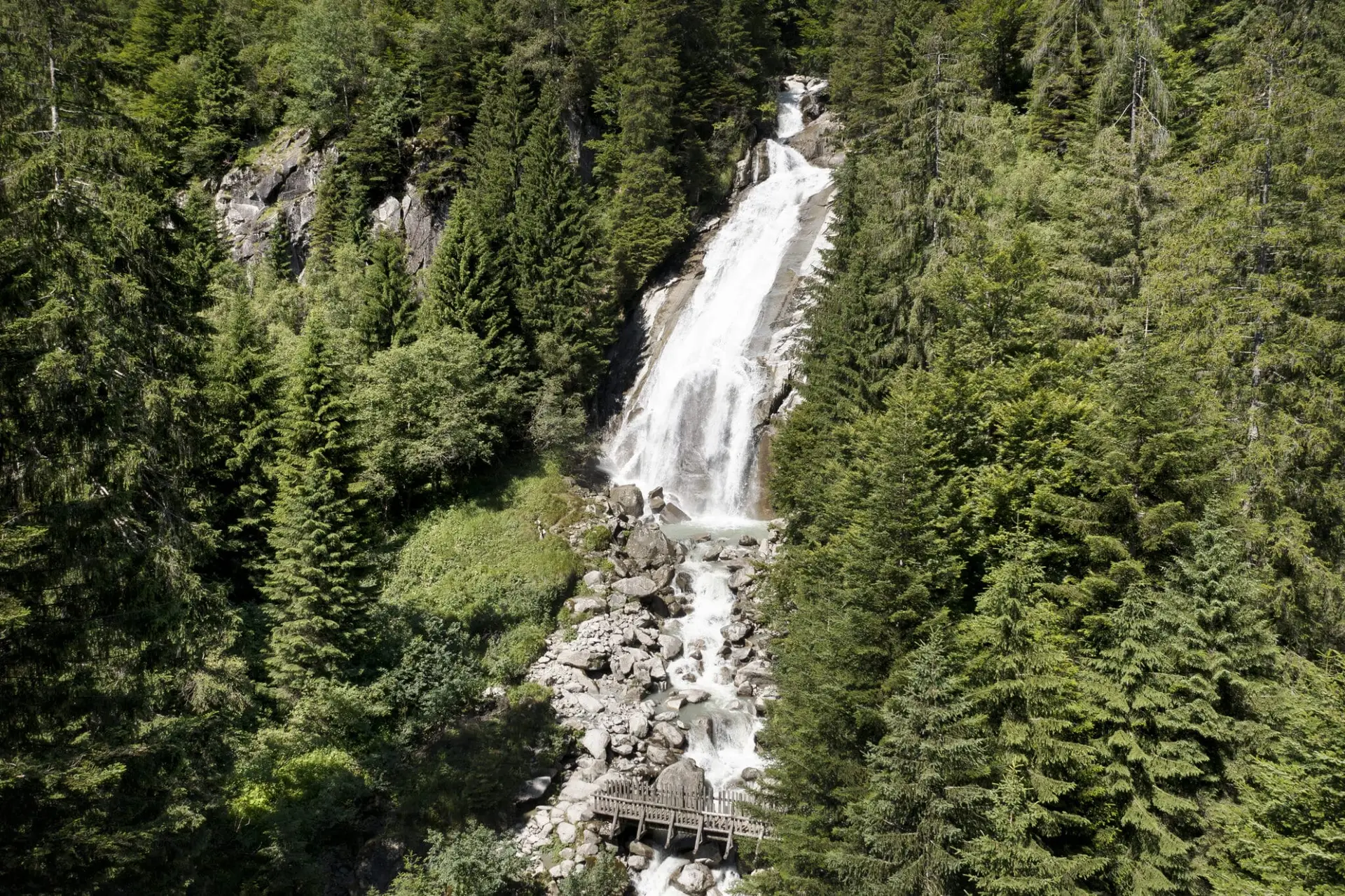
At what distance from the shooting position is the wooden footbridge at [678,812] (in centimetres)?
1734

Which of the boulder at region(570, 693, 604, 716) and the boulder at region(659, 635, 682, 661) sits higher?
the boulder at region(659, 635, 682, 661)

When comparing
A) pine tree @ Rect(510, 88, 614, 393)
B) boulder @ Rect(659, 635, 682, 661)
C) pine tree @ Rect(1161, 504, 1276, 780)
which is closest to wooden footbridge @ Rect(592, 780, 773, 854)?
boulder @ Rect(659, 635, 682, 661)

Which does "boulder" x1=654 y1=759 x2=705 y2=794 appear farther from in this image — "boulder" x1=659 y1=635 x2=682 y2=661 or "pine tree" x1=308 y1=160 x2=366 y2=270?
"pine tree" x1=308 y1=160 x2=366 y2=270

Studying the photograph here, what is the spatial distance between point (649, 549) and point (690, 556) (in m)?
1.80

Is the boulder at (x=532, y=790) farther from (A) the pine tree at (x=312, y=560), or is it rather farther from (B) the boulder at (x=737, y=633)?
(B) the boulder at (x=737, y=633)

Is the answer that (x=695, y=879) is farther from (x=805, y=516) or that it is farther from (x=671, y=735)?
(x=805, y=516)

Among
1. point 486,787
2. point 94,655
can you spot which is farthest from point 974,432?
point 94,655

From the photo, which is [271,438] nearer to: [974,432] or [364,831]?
[364,831]

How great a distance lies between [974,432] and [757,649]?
1117cm

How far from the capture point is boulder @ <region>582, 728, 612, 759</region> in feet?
65.8

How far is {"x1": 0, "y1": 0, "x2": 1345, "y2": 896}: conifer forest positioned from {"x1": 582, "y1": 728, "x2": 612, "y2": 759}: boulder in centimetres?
56

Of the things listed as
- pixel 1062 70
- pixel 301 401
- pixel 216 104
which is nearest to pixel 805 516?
pixel 301 401

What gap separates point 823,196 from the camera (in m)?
42.4

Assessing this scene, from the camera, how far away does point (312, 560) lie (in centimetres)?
2005
